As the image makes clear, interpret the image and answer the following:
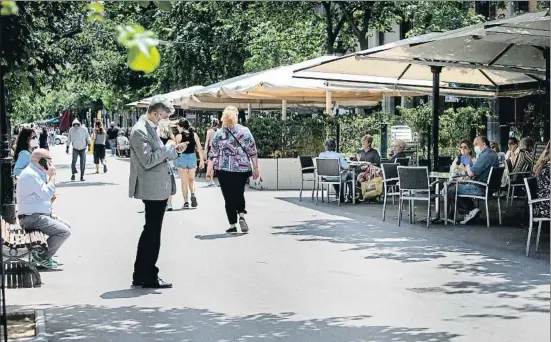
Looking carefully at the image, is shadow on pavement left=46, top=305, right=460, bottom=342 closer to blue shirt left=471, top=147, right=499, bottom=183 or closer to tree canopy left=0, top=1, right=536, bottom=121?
tree canopy left=0, top=1, right=536, bottom=121

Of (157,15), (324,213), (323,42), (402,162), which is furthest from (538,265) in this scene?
(157,15)

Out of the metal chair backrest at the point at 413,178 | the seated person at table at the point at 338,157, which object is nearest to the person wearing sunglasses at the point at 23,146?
the metal chair backrest at the point at 413,178

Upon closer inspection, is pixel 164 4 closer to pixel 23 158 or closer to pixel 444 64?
pixel 23 158

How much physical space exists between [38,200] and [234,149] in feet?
13.2

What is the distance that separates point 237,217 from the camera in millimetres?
13945

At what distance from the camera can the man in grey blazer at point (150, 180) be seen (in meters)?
9.16

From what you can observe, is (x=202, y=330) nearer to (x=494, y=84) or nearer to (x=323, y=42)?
(x=494, y=84)

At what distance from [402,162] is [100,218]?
5.54m

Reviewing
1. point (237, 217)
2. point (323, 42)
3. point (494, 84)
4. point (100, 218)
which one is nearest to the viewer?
point (237, 217)

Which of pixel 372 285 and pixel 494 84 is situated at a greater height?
pixel 494 84

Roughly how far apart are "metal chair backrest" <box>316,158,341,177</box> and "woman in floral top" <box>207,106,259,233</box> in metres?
4.44

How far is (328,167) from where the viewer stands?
706 inches

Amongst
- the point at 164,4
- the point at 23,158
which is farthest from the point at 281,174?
the point at 164,4

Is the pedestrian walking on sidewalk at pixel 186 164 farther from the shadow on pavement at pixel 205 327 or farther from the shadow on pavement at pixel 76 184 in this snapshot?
the shadow on pavement at pixel 205 327
